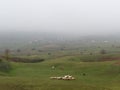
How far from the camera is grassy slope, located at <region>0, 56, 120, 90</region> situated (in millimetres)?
49812

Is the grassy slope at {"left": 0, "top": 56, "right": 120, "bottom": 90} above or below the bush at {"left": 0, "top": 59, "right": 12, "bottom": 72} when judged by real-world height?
below

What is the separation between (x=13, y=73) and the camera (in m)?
67.2

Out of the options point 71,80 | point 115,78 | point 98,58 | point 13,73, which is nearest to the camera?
point 71,80

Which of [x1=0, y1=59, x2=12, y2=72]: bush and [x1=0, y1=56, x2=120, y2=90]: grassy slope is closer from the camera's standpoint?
[x1=0, y1=56, x2=120, y2=90]: grassy slope

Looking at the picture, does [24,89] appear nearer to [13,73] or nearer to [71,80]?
[71,80]

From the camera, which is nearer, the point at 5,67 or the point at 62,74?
the point at 62,74

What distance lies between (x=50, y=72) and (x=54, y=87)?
19.5m

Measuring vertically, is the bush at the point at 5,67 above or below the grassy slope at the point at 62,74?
above

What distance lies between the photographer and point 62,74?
6606cm

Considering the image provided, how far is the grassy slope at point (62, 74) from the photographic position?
49812mm

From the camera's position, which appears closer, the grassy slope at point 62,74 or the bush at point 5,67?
the grassy slope at point 62,74

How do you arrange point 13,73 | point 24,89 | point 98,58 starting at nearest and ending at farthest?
point 24,89 → point 13,73 → point 98,58

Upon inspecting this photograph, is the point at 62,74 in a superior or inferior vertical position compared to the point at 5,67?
inferior

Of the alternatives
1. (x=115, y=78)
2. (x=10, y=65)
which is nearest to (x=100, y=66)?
(x=115, y=78)
